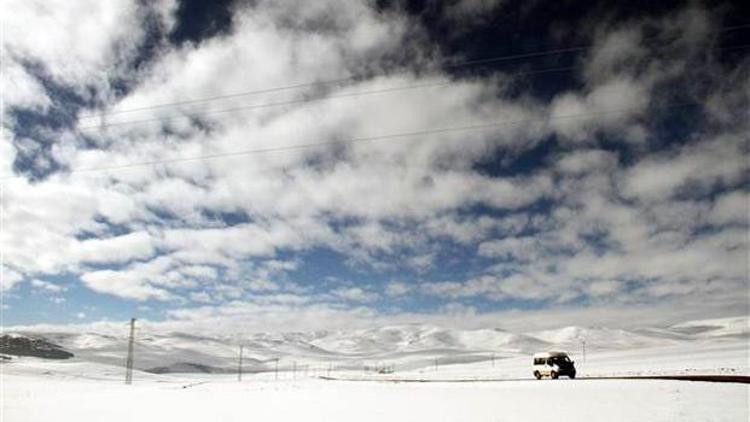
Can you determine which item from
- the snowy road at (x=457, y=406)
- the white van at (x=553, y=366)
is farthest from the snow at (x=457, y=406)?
the white van at (x=553, y=366)

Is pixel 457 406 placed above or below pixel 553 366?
below

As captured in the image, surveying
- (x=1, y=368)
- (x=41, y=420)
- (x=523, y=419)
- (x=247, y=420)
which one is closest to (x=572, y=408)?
(x=523, y=419)

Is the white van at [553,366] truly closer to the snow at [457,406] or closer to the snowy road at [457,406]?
the snow at [457,406]

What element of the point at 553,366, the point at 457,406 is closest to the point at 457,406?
the point at 457,406

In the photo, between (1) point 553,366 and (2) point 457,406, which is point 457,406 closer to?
(2) point 457,406

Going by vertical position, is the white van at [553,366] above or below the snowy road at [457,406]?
above

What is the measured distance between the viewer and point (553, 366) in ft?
202

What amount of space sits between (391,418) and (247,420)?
8251mm

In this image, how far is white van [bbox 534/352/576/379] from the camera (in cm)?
6100

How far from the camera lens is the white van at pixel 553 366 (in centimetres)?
6100

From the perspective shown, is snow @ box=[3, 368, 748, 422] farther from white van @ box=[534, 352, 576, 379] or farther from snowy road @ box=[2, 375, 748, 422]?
white van @ box=[534, 352, 576, 379]

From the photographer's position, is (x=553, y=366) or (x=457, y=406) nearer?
(x=457, y=406)

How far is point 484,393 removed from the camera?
137 feet

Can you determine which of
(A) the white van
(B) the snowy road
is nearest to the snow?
(B) the snowy road
